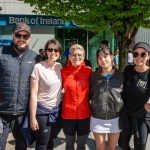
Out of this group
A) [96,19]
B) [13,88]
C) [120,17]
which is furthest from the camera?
[96,19]

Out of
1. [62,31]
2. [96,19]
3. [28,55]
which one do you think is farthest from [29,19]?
[28,55]

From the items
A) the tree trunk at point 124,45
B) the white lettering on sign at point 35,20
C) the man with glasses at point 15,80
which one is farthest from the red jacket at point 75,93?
the white lettering on sign at point 35,20

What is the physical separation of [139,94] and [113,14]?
453 cm

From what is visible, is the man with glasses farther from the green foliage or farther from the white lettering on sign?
the white lettering on sign

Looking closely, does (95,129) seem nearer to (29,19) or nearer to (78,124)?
(78,124)

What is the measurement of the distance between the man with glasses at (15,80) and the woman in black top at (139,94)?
1.27 metres

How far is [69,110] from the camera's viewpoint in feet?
13.9

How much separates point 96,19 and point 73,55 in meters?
5.08

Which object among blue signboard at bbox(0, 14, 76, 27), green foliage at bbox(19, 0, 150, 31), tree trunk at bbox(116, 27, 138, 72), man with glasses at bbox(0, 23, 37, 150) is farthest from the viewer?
blue signboard at bbox(0, 14, 76, 27)

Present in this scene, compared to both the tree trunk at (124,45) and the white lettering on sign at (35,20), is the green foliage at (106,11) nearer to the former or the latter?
the tree trunk at (124,45)

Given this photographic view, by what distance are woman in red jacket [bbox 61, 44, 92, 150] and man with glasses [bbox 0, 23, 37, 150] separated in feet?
1.61

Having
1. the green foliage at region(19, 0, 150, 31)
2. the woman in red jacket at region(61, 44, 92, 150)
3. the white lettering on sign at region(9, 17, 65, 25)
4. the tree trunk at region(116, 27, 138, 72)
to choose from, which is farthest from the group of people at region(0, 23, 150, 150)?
the white lettering on sign at region(9, 17, 65, 25)

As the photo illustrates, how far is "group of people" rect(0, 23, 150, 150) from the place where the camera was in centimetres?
409

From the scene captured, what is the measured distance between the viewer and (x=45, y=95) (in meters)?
4.14
